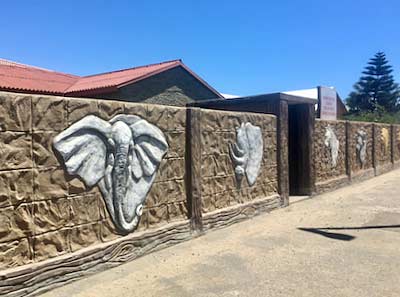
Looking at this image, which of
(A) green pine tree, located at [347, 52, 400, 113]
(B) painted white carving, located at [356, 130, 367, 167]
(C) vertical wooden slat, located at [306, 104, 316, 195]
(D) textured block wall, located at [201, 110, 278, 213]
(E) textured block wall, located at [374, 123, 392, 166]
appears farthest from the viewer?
(A) green pine tree, located at [347, 52, 400, 113]

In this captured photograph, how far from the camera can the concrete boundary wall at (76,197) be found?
4.44 metres

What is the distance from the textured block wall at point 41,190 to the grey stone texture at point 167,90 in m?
12.4

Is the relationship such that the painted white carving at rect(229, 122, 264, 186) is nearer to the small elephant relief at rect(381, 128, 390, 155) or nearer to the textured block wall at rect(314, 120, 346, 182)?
the textured block wall at rect(314, 120, 346, 182)

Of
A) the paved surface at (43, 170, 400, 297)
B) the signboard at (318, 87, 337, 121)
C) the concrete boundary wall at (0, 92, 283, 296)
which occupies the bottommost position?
the paved surface at (43, 170, 400, 297)

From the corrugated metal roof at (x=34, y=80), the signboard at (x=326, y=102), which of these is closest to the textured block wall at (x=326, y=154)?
the signboard at (x=326, y=102)

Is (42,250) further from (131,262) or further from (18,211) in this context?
(131,262)

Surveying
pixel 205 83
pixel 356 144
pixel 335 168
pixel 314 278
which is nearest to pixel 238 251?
pixel 314 278

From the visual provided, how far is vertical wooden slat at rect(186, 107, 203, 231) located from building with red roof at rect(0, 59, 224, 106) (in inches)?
413

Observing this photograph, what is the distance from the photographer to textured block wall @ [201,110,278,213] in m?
7.50

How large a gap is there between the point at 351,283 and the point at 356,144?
11.4 metres

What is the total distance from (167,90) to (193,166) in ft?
43.7

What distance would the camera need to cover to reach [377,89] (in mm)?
54719

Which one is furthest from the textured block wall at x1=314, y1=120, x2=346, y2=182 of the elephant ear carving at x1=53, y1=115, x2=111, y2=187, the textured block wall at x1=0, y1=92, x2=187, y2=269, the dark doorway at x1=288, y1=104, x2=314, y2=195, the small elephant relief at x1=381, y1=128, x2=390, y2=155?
the elephant ear carving at x1=53, y1=115, x2=111, y2=187

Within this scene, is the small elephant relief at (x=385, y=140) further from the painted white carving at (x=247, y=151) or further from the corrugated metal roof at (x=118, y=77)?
the painted white carving at (x=247, y=151)
